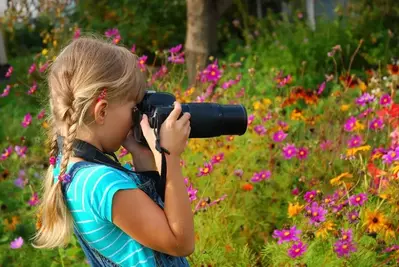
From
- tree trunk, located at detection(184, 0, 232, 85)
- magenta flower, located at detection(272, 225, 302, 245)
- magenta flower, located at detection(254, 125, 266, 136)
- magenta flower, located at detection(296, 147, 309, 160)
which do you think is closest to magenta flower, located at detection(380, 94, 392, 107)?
magenta flower, located at detection(296, 147, 309, 160)

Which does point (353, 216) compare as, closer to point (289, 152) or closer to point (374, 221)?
point (374, 221)

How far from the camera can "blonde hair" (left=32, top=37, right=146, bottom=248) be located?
4.87ft

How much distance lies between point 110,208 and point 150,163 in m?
0.27

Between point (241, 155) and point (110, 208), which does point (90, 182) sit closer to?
point (110, 208)

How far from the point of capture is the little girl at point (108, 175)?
1.46 metres

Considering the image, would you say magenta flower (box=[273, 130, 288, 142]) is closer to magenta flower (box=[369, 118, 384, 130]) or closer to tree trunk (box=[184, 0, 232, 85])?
magenta flower (box=[369, 118, 384, 130])

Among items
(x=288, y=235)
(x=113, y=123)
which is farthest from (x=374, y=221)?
(x=113, y=123)

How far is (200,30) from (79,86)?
4.30 metres

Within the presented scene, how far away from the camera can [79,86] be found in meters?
1.49

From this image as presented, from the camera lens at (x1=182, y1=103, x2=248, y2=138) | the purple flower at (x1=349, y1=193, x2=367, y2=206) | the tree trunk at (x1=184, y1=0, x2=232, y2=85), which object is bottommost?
the tree trunk at (x1=184, y1=0, x2=232, y2=85)

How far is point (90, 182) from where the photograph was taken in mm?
1477

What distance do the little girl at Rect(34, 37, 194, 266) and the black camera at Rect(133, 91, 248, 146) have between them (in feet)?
0.07

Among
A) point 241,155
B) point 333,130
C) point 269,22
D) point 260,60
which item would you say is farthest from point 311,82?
point 269,22

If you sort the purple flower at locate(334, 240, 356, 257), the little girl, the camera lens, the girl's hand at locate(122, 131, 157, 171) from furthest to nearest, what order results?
the purple flower at locate(334, 240, 356, 257), the girl's hand at locate(122, 131, 157, 171), the camera lens, the little girl
